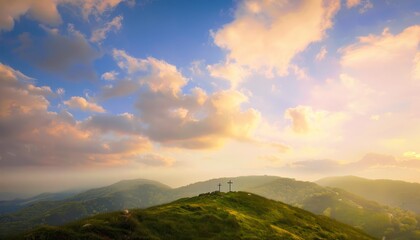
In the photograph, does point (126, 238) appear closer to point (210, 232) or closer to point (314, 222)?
point (210, 232)

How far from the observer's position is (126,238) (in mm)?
35531

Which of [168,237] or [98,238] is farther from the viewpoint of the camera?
[168,237]

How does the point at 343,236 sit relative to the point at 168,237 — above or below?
below

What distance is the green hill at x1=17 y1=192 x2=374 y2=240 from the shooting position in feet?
115

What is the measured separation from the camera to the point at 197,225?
4603 cm

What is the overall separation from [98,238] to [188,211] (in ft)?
70.4

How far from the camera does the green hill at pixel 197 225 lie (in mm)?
35062

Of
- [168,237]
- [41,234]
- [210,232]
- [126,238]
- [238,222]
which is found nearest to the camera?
[41,234]

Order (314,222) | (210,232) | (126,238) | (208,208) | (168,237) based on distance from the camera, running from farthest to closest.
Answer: (314,222)
(208,208)
(210,232)
(168,237)
(126,238)

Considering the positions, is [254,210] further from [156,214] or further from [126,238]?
[126,238]

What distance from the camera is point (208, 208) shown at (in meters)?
55.8

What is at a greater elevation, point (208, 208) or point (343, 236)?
point (208, 208)

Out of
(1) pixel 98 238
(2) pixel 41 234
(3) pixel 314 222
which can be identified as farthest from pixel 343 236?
(2) pixel 41 234

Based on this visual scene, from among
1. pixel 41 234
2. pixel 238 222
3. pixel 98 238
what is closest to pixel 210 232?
pixel 238 222
